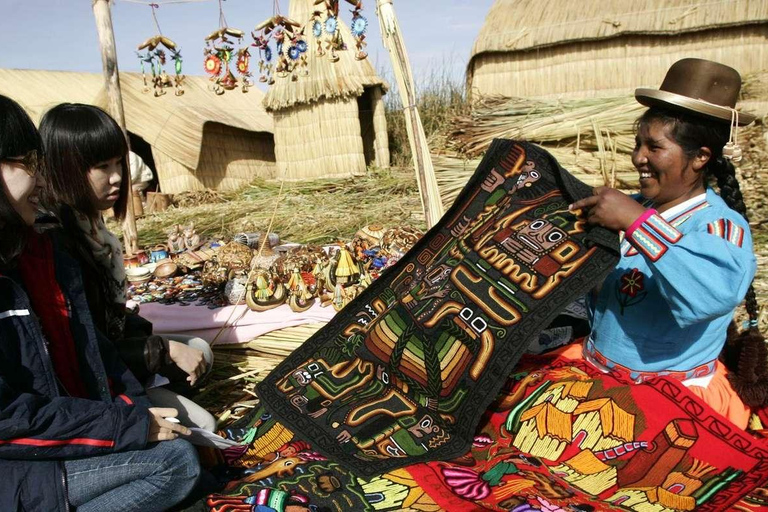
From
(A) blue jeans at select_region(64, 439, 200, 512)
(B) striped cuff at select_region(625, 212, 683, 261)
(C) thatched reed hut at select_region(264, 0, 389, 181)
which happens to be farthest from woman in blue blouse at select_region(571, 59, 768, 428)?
(C) thatched reed hut at select_region(264, 0, 389, 181)

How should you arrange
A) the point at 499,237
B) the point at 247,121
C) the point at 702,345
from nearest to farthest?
the point at 702,345
the point at 499,237
the point at 247,121

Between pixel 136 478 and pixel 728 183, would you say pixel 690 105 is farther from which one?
pixel 136 478

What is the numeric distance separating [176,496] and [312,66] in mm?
7993

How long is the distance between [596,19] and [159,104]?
746cm

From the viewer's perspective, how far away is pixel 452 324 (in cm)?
221

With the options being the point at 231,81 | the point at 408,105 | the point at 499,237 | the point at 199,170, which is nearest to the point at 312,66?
the point at 199,170

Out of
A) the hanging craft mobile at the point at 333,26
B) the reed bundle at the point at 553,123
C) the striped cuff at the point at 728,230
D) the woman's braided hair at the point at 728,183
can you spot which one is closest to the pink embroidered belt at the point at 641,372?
the woman's braided hair at the point at 728,183

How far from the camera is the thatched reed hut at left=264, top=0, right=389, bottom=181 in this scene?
8.85 meters

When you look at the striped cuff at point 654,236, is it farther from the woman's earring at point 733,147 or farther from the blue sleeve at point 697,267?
the woman's earring at point 733,147

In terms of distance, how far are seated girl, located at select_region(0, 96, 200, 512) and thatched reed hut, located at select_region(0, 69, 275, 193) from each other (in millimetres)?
9117

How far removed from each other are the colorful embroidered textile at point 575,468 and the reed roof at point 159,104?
9282 millimetres

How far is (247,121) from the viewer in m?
11.7

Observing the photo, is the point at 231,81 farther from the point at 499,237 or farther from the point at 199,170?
the point at 199,170

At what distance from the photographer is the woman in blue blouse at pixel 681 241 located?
1738 mm
